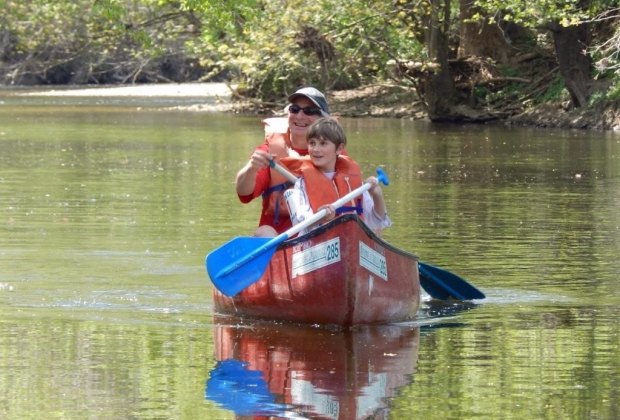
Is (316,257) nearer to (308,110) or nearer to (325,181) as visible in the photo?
(325,181)

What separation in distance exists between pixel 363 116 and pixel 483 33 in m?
4.18

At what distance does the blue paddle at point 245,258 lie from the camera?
401 inches

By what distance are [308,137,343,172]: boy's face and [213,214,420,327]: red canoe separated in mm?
680

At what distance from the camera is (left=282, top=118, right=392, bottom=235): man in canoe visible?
10.4m

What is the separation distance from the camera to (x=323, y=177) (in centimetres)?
1053

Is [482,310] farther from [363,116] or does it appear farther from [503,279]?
[363,116]

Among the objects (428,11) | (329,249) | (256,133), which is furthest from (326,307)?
(428,11)

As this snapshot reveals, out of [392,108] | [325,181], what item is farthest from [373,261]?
[392,108]

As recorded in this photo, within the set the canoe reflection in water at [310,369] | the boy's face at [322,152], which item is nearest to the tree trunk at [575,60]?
the boy's face at [322,152]

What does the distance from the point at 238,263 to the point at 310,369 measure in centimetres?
165

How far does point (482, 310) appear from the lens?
1123 centimetres

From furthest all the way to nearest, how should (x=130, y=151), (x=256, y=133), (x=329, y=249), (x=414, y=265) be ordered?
(x=256, y=133) → (x=130, y=151) → (x=414, y=265) → (x=329, y=249)

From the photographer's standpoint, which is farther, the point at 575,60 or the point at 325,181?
Result: the point at 575,60

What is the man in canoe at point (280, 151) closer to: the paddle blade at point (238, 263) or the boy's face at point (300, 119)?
the boy's face at point (300, 119)
